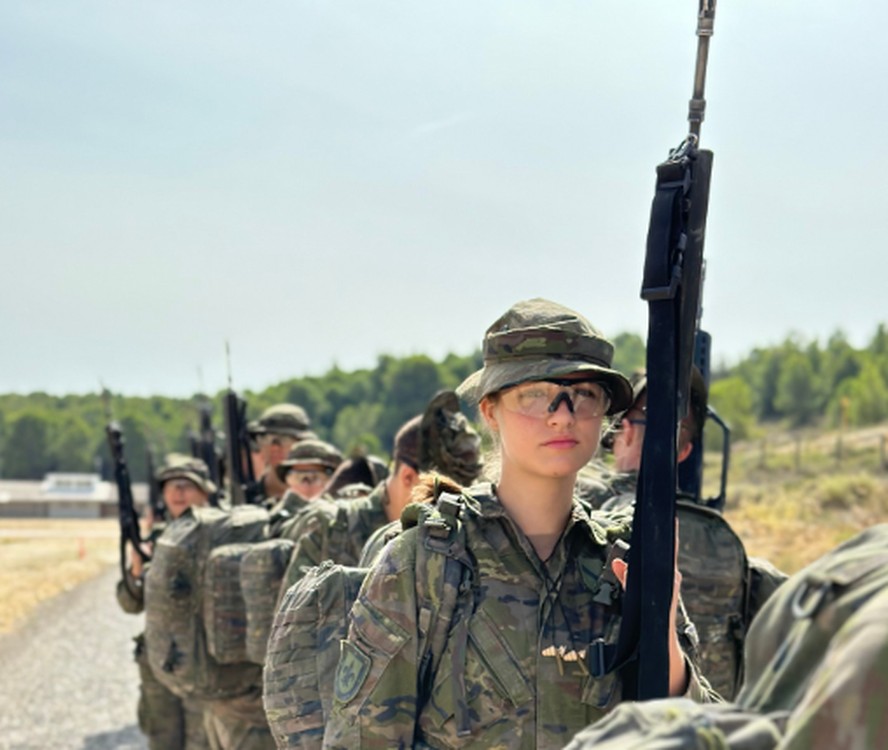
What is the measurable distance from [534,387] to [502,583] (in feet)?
1.64

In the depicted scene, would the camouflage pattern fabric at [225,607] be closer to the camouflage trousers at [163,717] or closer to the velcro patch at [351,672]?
the camouflage trousers at [163,717]

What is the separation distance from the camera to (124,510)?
10664 millimetres

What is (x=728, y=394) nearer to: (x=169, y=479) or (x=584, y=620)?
(x=169, y=479)

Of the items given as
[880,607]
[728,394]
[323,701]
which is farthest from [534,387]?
[728,394]

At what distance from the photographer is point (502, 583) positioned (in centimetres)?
321

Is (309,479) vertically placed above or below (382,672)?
above

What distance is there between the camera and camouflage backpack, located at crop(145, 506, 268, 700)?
739 centimetres

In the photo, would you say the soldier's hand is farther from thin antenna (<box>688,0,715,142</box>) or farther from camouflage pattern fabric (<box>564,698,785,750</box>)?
camouflage pattern fabric (<box>564,698,785,750</box>)

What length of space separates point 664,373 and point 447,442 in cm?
291

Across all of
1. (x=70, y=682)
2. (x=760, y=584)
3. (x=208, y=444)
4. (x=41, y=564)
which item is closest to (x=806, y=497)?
(x=41, y=564)

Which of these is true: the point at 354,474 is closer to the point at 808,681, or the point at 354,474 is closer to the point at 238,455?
the point at 238,455

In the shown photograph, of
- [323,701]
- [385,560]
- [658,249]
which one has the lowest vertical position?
[323,701]

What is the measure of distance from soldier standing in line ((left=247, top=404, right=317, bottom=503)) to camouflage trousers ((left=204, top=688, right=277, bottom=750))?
2413mm

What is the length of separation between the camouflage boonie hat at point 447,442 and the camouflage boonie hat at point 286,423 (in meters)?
4.02
